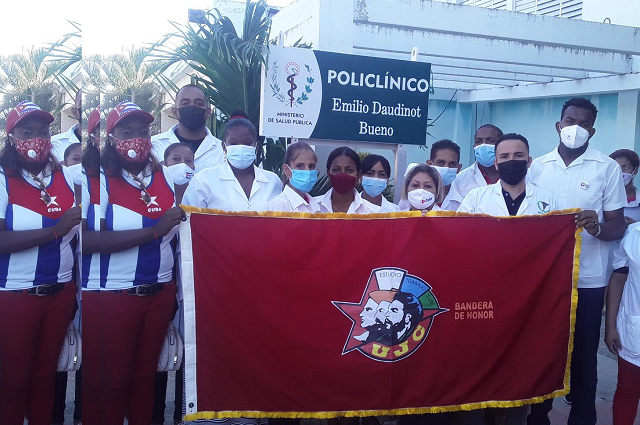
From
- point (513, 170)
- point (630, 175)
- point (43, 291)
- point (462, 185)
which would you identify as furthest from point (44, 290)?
point (630, 175)

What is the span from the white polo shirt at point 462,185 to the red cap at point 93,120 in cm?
326

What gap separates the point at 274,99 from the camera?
5.11 metres

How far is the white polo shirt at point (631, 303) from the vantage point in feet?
12.2

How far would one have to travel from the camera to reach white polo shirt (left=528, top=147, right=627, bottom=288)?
160 inches

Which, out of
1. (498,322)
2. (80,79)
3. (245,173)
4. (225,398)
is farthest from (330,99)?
(80,79)

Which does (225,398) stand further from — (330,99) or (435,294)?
(330,99)

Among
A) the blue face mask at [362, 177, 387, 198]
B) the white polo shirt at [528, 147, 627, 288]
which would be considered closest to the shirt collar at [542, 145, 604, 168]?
the white polo shirt at [528, 147, 627, 288]

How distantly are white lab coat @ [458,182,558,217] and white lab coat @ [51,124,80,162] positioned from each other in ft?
8.55

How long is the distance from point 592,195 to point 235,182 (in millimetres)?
2476

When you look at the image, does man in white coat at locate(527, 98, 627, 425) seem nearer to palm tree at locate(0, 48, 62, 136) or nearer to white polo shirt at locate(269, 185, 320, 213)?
white polo shirt at locate(269, 185, 320, 213)

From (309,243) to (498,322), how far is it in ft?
4.35

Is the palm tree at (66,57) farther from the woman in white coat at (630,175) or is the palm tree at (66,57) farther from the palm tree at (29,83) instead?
the woman in white coat at (630,175)

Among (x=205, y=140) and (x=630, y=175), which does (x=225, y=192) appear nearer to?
(x=205, y=140)

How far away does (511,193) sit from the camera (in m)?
4.08
